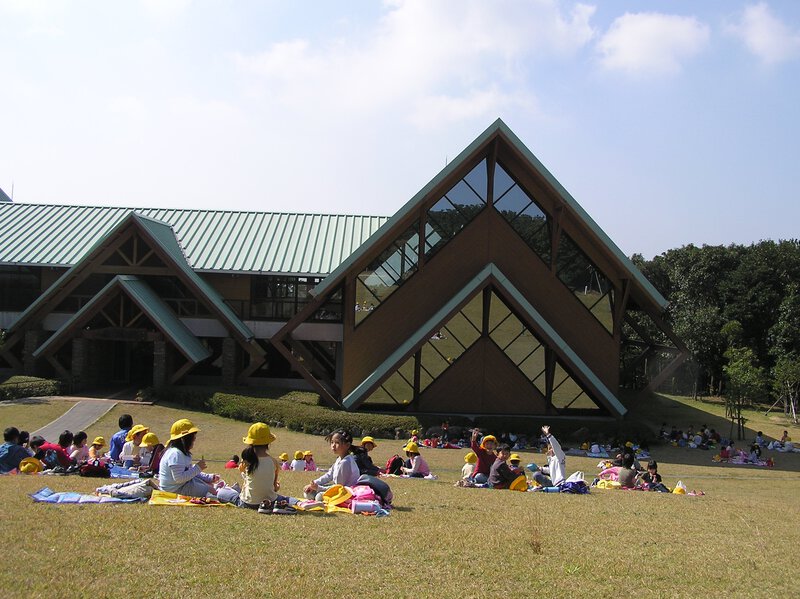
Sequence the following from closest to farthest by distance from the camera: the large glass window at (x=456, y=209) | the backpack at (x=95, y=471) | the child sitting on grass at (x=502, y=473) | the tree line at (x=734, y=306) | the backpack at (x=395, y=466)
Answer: the backpack at (x=95, y=471) → the child sitting on grass at (x=502, y=473) → the backpack at (x=395, y=466) → the large glass window at (x=456, y=209) → the tree line at (x=734, y=306)

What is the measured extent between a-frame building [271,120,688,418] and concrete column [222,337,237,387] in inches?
145

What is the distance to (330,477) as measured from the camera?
1047 cm

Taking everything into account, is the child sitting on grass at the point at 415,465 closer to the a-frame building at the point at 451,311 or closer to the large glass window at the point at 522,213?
the a-frame building at the point at 451,311

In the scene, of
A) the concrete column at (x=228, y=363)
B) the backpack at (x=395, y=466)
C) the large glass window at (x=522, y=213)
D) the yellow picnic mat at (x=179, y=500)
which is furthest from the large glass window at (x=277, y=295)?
the yellow picnic mat at (x=179, y=500)

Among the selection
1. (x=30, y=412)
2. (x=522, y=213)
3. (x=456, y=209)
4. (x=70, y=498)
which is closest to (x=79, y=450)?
(x=70, y=498)

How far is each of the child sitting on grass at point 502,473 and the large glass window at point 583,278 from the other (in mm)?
13851

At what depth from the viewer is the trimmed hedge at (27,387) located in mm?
25131

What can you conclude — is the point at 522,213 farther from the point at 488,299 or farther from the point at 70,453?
the point at 70,453

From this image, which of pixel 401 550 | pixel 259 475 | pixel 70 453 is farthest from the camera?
pixel 70 453

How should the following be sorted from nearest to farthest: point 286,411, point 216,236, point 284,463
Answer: point 284,463
point 286,411
point 216,236

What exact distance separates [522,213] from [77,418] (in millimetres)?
15870

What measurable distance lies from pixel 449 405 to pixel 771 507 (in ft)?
42.2

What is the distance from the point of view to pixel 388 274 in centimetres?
2564

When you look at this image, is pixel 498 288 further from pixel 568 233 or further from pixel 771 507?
pixel 771 507
